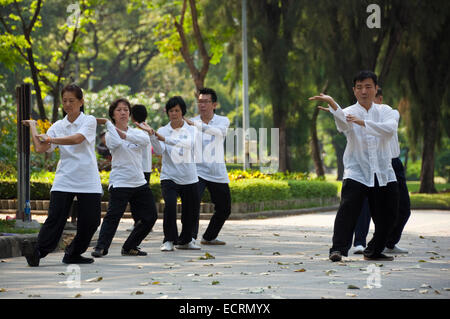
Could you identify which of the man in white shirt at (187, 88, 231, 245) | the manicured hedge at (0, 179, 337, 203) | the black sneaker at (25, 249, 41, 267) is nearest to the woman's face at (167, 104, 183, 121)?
the man in white shirt at (187, 88, 231, 245)

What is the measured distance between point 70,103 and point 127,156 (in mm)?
1223

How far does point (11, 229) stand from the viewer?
1209 centimetres

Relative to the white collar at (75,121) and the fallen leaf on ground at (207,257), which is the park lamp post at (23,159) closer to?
the fallen leaf on ground at (207,257)

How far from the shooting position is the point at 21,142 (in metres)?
13.2

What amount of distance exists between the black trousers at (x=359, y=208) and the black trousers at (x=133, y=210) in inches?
86.0

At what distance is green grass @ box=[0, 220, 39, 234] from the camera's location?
39.0ft

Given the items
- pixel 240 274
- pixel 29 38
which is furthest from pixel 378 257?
pixel 29 38

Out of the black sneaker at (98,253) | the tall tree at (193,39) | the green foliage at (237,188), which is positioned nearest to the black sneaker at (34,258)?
the black sneaker at (98,253)

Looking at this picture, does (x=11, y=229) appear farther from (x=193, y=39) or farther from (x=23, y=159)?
(x=193, y=39)

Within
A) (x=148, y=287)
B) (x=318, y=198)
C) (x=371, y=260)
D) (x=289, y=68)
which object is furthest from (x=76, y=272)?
(x=289, y=68)

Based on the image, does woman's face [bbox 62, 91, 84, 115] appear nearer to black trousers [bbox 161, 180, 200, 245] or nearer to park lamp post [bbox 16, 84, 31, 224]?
black trousers [bbox 161, 180, 200, 245]

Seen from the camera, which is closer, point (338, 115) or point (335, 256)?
point (338, 115)

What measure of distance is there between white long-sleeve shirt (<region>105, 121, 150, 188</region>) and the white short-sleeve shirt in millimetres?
927
